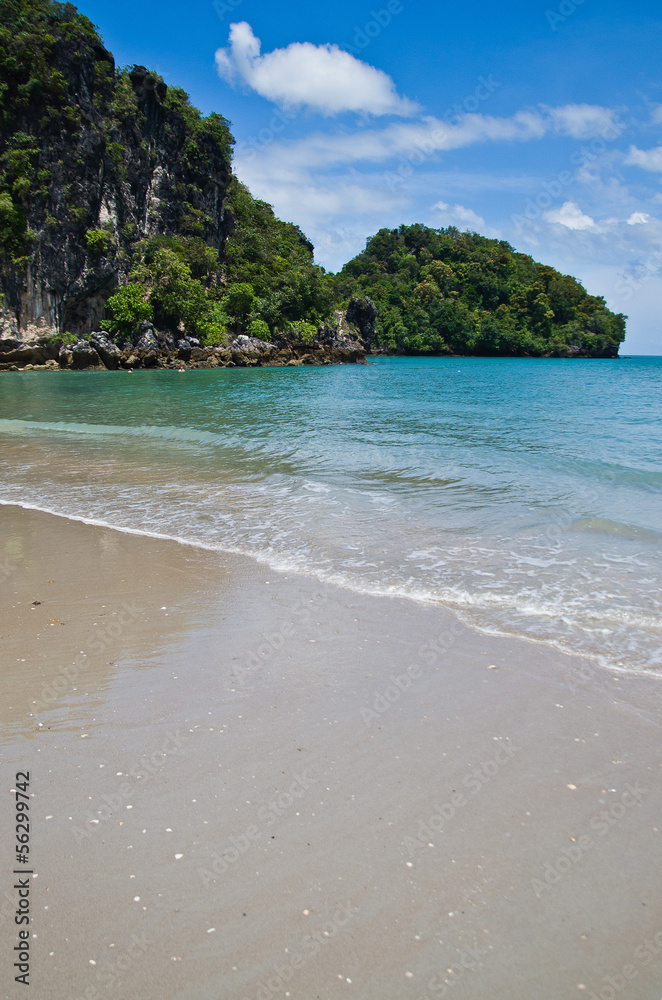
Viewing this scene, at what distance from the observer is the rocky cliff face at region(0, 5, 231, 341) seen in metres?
44.2

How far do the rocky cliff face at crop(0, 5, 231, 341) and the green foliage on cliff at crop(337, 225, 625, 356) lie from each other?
51.1m

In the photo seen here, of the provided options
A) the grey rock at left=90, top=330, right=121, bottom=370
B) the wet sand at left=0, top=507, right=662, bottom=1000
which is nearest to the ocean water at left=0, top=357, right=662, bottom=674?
the wet sand at left=0, top=507, right=662, bottom=1000

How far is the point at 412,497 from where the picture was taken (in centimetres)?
845

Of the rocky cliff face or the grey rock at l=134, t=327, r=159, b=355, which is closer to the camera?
the rocky cliff face

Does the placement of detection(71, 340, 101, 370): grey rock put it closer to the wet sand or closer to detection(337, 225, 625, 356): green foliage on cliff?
the wet sand

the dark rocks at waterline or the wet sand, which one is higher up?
the dark rocks at waterline

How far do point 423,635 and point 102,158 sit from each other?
183 ft

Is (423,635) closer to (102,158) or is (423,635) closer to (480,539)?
(480,539)

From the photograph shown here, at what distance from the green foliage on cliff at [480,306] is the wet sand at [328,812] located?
98.3m

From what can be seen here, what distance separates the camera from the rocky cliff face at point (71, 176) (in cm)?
4422

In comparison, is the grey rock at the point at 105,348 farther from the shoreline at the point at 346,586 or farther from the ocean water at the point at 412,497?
the shoreline at the point at 346,586

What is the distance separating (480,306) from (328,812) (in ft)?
365

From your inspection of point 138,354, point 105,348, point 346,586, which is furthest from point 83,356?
point 346,586

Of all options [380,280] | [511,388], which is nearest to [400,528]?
[511,388]
